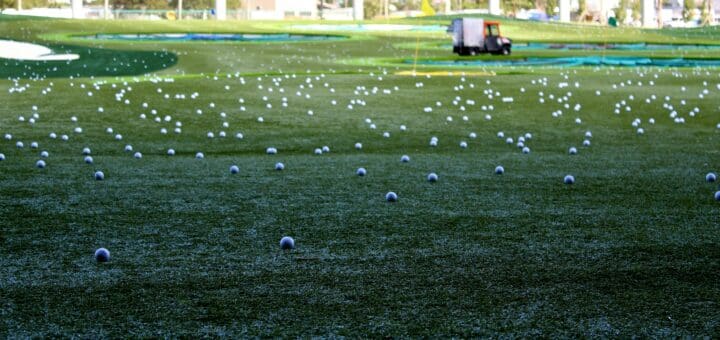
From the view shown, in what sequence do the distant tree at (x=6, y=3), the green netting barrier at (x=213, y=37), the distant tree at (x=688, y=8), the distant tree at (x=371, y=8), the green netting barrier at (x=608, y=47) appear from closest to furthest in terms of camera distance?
the green netting barrier at (x=608, y=47) < the green netting barrier at (x=213, y=37) < the distant tree at (x=6, y=3) < the distant tree at (x=688, y=8) < the distant tree at (x=371, y=8)

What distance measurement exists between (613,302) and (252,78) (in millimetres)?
17326

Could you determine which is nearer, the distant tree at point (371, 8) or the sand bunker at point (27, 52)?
the sand bunker at point (27, 52)

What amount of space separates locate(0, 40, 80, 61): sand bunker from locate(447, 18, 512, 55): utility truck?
42.7 ft

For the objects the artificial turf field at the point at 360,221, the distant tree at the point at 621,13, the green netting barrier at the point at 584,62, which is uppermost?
the distant tree at the point at 621,13

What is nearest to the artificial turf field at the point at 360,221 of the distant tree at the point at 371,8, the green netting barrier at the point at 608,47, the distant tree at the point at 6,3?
the green netting barrier at the point at 608,47

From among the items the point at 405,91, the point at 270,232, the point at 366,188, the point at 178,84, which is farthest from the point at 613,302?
the point at 178,84

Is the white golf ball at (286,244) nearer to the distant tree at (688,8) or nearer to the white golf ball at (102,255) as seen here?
the white golf ball at (102,255)

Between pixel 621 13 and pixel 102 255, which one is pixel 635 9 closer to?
pixel 621 13

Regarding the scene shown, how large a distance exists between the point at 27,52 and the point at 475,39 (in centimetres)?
1526

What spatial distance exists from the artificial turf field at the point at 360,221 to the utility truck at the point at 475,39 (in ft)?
61.1

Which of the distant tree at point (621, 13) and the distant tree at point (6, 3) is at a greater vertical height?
the distant tree at point (6, 3)

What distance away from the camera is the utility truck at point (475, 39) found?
1377 inches

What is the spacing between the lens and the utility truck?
35.0m

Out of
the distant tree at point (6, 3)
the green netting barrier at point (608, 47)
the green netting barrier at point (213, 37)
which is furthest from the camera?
the distant tree at point (6, 3)
